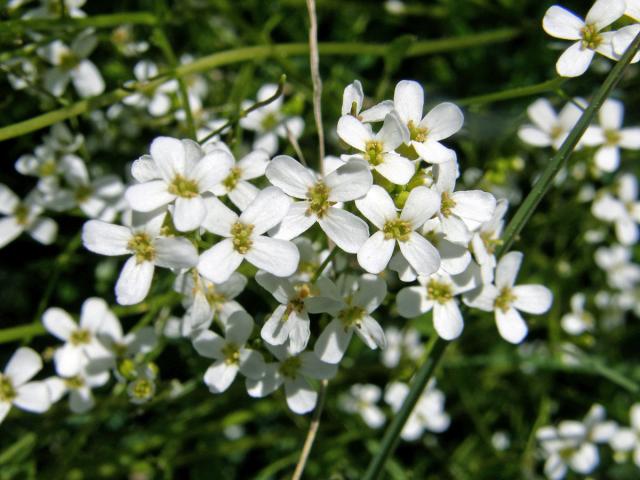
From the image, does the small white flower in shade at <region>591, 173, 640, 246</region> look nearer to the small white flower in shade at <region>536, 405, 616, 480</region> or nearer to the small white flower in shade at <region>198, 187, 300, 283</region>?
the small white flower in shade at <region>536, 405, 616, 480</region>

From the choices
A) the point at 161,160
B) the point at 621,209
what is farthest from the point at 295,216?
the point at 621,209

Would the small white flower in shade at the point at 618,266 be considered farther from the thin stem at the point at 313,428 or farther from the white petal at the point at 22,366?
the white petal at the point at 22,366

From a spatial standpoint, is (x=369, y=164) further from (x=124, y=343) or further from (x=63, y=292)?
(x=63, y=292)

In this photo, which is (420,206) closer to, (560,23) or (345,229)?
(345,229)

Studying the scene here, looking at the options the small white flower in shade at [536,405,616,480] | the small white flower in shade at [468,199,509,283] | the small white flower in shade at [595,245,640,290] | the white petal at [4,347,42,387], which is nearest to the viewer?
the small white flower in shade at [468,199,509,283]

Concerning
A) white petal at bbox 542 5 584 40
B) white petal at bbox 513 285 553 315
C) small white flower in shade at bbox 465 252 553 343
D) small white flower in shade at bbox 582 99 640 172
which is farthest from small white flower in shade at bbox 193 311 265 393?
small white flower in shade at bbox 582 99 640 172
